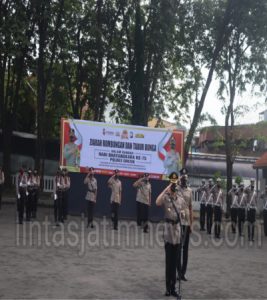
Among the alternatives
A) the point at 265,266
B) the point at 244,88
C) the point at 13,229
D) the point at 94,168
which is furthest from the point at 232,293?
the point at 244,88

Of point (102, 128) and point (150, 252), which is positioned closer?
point (150, 252)

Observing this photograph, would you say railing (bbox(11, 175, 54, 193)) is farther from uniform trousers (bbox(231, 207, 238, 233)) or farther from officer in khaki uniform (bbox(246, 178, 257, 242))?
officer in khaki uniform (bbox(246, 178, 257, 242))

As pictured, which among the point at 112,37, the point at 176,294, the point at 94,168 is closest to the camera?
the point at 176,294

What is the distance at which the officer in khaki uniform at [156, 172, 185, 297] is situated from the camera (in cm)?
939

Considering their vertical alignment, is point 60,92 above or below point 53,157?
above

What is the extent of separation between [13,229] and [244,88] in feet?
52.6

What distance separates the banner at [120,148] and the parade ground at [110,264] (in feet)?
10.3

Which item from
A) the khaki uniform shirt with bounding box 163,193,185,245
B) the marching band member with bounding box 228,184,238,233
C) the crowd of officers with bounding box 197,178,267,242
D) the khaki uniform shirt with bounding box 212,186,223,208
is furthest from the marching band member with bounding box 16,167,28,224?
the khaki uniform shirt with bounding box 163,193,185,245

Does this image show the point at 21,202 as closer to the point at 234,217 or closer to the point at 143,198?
the point at 143,198

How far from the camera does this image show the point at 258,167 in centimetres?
3017

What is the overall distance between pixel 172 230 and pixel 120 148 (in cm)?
1172

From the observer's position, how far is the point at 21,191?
1772 cm

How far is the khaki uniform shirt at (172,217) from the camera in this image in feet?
31.2

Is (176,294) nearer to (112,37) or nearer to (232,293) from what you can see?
(232,293)
